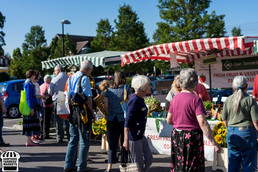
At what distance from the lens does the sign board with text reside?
952 centimetres

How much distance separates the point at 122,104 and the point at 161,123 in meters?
1.79

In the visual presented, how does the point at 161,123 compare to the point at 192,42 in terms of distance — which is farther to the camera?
the point at 192,42

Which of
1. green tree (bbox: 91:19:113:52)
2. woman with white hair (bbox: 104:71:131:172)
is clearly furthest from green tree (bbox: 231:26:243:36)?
woman with white hair (bbox: 104:71:131:172)

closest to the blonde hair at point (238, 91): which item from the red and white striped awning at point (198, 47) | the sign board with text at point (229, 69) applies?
the red and white striped awning at point (198, 47)

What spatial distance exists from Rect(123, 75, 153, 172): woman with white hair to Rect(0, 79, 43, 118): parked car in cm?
1180

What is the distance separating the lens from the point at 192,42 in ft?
25.4

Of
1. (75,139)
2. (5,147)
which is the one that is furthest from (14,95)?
(75,139)

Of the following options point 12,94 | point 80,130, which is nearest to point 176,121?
point 80,130

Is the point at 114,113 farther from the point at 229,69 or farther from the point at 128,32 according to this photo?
the point at 128,32

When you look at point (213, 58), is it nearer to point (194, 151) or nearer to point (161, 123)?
point (161, 123)

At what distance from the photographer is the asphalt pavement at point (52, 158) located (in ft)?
19.4

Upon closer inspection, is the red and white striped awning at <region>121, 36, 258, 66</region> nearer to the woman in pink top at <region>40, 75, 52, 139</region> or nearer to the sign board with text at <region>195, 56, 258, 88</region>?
the sign board with text at <region>195, 56, 258, 88</region>

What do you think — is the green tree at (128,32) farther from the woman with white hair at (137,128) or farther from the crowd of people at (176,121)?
the woman with white hair at (137,128)

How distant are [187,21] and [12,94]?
18.5 m
